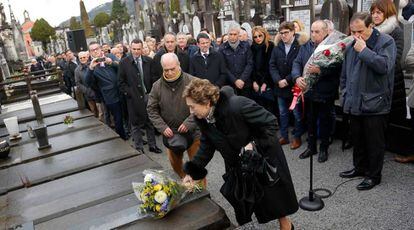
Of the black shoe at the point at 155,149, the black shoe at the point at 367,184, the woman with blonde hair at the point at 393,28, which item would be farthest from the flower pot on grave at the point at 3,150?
the woman with blonde hair at the point at 393,28

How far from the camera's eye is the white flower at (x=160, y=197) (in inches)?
93.5

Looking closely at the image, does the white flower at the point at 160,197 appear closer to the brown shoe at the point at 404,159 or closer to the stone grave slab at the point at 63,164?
the stone grave slab at the point at 63,164

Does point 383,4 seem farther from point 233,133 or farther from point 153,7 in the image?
point 153,7

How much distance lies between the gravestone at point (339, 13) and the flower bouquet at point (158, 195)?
5.15 m

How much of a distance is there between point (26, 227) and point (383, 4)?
4.38m

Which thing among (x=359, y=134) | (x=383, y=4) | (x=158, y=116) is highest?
(x=383, y=4)

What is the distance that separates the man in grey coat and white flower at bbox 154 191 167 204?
96.5 inches

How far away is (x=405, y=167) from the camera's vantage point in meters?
4.36

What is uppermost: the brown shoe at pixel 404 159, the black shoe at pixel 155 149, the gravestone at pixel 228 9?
the gravestone at pixel 228 9

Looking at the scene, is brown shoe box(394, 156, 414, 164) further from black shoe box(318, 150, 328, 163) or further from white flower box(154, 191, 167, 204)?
white flower box(154, 191, 167, 204)

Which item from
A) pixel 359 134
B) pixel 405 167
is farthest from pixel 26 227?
pixel 405 167

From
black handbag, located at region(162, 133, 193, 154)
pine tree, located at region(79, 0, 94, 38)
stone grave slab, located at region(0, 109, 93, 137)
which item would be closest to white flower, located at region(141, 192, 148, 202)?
black handbag, located at region(162, 133, 193, 154)

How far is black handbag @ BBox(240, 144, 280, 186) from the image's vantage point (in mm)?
2527

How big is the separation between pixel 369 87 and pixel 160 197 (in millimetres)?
2602
